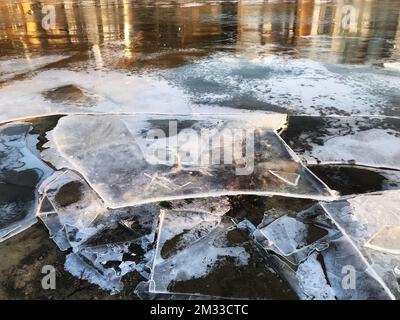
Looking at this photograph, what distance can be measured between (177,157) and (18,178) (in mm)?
1538

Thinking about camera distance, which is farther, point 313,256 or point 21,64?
point 21,64

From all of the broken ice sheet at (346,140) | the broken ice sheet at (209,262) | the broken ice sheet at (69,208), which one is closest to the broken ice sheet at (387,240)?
the broken ice sheet at (209,262)

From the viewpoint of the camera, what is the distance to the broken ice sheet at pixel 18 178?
2.78 m

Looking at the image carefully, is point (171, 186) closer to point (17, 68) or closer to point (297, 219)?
point (297, 219)

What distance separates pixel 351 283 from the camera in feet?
7.10

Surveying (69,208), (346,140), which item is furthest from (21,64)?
(346,140)

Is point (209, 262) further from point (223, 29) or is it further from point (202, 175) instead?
point (223, 29)

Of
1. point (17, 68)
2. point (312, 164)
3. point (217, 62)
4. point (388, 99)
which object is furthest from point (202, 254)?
point (17, 68)

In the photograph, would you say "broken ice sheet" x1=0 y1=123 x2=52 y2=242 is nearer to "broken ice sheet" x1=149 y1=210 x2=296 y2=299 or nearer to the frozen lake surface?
the frozen lake surface

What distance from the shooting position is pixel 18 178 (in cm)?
334

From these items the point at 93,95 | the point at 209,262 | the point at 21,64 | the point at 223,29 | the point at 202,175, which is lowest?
the point at 209,262

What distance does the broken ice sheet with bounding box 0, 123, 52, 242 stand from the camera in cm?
278
